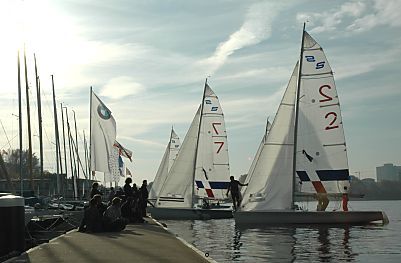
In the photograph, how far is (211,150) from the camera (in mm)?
48562

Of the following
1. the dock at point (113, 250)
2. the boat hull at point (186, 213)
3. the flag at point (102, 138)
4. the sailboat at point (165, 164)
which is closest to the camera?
the dock at point (113, 250)

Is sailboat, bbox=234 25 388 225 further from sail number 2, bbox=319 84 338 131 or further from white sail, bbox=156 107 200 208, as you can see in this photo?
white sail, bbox=156 107 200 208

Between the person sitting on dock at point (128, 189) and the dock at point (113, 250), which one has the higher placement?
the person sitting on dock at point (128, 189)

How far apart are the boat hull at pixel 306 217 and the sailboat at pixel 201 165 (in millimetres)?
15227

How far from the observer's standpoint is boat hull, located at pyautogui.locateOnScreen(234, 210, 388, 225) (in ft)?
99.9

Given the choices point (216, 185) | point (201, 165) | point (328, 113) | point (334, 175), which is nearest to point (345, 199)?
point (334, 175)

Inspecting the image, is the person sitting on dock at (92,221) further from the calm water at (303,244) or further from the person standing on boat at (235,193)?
the person standing on boat at (235,193)

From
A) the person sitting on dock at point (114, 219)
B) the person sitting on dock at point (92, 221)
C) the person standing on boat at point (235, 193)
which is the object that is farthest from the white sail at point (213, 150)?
the person sitting on dock at point (92, 221)

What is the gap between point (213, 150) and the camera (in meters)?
48.6

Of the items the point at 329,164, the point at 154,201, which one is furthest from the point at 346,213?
the point at 154,201

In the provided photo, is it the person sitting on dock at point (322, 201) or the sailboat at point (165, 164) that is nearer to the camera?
the person sitting on dock at point (322, 201)

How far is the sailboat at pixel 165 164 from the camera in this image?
53.7 m

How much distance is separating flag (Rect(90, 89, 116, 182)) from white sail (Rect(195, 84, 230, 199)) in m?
13.6

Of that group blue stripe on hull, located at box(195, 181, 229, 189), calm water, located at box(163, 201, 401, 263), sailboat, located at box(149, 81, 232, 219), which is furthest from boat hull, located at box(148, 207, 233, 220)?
calm water, located at box(163, 201, 401, 263)
